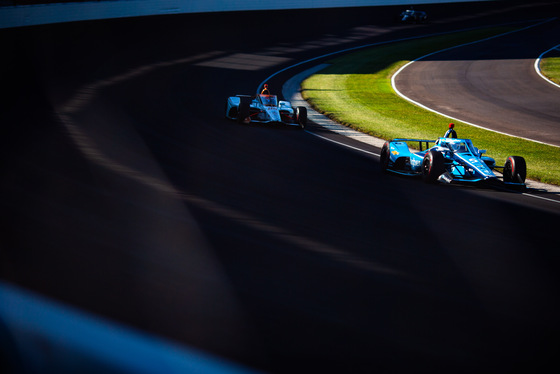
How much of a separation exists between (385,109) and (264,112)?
784 cm

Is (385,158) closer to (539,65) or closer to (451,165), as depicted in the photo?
(451,165)

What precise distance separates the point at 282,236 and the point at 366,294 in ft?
7.42

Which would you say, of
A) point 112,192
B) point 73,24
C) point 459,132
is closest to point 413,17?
point 73,24

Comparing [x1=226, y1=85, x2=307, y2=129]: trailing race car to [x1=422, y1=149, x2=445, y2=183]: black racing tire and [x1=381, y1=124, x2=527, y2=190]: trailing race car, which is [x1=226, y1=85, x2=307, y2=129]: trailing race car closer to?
[x1=381, y1=124, x2=527, y2=190]: trailing race car

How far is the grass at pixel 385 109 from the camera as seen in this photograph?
60.2 ft

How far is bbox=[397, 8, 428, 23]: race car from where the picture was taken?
56781mm

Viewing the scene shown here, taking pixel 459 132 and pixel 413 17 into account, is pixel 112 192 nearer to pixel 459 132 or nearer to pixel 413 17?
pixel 459 132

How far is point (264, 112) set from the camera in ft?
66.0

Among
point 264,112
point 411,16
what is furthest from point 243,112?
point 411,16

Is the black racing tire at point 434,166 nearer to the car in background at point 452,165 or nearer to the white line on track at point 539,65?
the car in background at point 452,165

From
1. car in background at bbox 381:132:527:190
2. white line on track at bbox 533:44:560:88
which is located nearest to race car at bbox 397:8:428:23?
white line on track at bbox 533:44:560:88

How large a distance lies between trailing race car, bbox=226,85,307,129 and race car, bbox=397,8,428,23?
133 feet

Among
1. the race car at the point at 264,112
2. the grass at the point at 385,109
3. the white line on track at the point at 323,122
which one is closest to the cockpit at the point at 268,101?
the race car at the point at 264,112

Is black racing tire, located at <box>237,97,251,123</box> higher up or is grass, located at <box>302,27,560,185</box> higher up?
black racing tire, located at <box>237,97,251,123</box>
